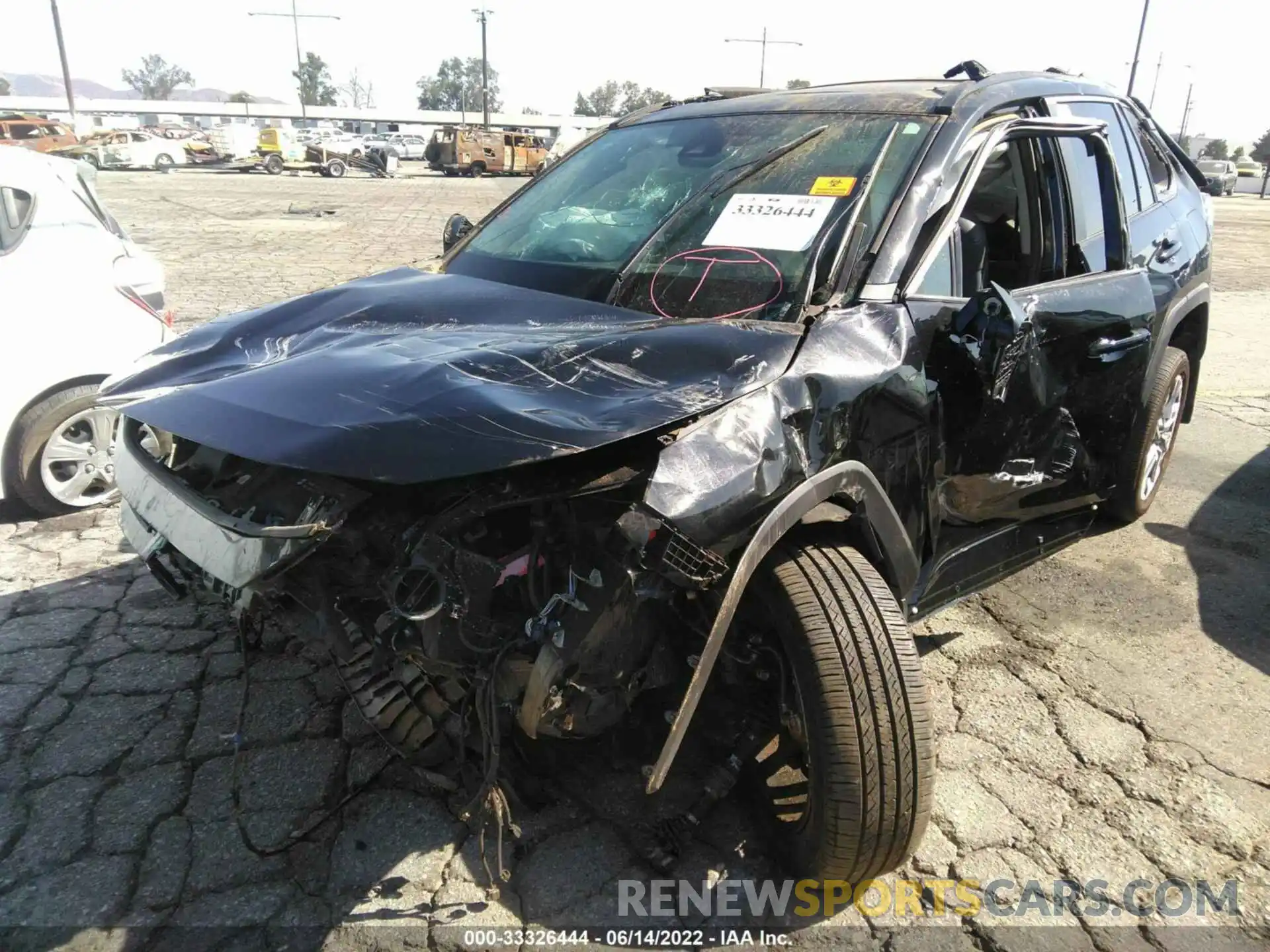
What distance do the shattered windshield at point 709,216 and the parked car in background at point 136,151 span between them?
120 feet

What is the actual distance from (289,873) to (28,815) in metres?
0.85

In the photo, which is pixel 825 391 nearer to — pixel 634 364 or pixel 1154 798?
pixel 634 364

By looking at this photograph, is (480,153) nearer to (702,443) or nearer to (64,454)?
(64,454)

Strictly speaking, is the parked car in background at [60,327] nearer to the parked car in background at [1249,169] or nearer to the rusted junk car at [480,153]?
the rusted junk car at [480,153]

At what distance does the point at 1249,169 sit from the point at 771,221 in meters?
82.4

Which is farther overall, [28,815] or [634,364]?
[28,815]

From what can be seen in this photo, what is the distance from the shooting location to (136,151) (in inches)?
1369

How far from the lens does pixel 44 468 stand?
14.4 ft

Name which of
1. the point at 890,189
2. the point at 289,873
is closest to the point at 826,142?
the point at 890,189

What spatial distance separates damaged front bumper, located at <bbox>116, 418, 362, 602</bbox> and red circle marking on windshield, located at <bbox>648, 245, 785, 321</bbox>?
1.14 meters

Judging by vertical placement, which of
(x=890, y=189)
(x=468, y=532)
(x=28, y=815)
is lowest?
(x=28, y=815)

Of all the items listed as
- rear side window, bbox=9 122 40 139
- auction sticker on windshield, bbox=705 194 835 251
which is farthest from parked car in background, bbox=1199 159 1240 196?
rear side window, bbox=9 122 40 139

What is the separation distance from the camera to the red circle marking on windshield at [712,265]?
248 centimetres

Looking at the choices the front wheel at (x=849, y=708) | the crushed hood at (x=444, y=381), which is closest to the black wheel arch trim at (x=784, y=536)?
the front wheel at (x=849, y=708)
